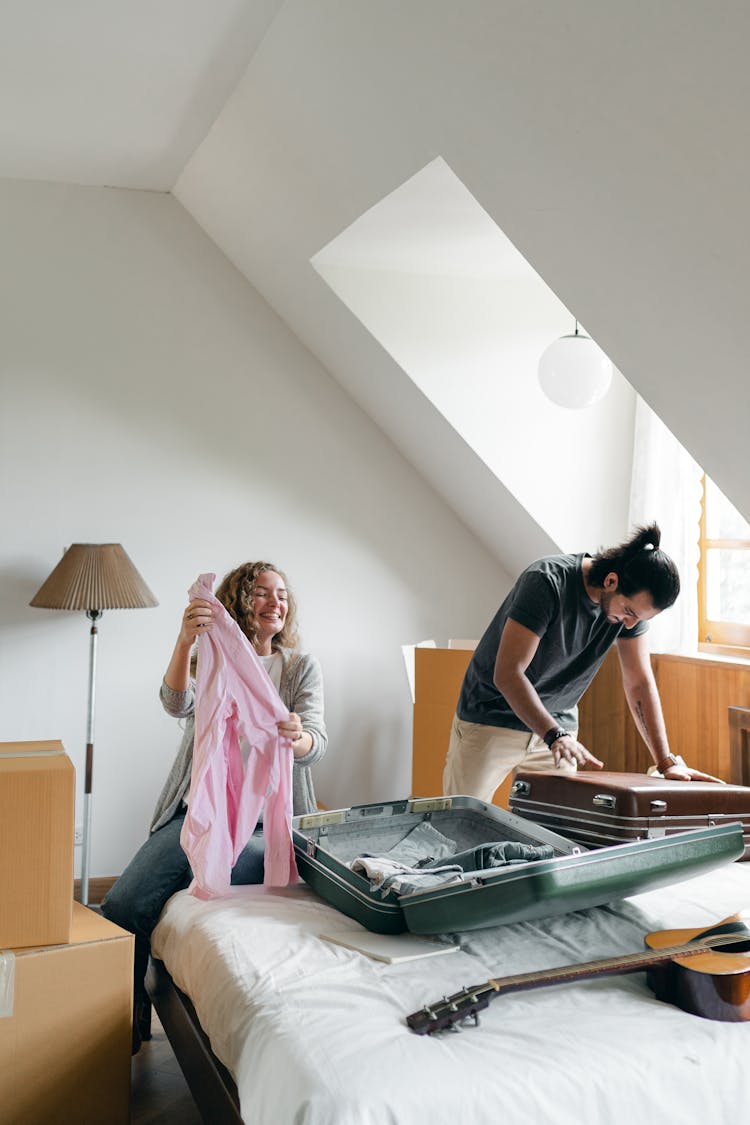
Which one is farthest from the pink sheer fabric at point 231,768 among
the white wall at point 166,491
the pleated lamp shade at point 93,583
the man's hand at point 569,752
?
the white wall at point 166,491

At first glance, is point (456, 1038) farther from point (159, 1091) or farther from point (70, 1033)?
point (159, 1091)

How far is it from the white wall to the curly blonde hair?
1141 millimetres

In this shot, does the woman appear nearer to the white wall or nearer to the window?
the white wall

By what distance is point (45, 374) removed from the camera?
3820 millimetres

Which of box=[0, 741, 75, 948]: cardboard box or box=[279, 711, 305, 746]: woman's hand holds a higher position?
box=[279, 711, 305, 746]: woman's hand

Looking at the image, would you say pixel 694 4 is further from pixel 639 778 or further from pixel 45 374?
pixel 45 374

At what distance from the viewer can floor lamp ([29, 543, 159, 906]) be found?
11.5 ft

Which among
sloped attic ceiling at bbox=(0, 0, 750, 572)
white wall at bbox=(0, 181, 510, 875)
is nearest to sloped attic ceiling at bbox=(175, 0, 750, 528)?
sloped attic ceiling at bbox=(0, 0, 750, 572)

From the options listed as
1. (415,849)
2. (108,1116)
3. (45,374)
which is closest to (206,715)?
(415,849)

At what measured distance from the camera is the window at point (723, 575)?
357 cm

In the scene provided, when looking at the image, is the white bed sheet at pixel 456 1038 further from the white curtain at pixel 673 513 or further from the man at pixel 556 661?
the white curtain at pixel 673 513

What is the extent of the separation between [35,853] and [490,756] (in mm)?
1254

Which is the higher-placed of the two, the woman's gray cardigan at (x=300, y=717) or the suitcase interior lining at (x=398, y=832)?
the woman's gray cardigan at (x=300, y=717)

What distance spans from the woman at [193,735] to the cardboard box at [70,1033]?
0.30 m
